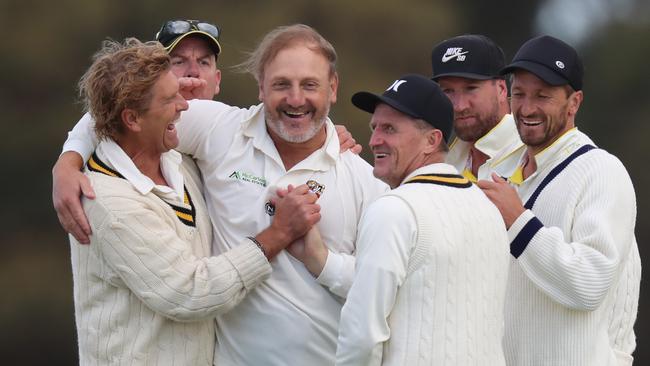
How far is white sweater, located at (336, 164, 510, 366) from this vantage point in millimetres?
3463

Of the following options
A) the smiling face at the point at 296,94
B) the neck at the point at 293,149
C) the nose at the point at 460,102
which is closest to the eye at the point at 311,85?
the smiling face at the point at 296,94

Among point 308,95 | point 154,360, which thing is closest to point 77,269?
point 154,360

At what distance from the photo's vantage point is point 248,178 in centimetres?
416

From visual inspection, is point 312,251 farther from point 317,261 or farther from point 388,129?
point 388,129

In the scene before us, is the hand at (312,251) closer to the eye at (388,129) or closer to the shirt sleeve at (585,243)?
the eye at (388,129)

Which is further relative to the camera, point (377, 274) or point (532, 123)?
point (532, 123)

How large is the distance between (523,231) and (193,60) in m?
1.61

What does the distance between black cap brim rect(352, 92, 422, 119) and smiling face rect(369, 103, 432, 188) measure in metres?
0.03

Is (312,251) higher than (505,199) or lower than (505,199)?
lower

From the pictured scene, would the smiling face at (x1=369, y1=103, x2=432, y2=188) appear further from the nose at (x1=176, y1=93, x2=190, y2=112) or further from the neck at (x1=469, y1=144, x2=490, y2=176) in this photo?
the neck at (x1=469, y1=144, x2=490, y2=176)

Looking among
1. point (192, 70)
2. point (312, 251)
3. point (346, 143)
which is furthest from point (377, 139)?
point (192, 70)

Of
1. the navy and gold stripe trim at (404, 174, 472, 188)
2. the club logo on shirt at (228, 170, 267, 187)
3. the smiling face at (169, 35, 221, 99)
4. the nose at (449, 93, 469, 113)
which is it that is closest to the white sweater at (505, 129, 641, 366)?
the navy and gold stripe trim at (404, 174, 472, 188)

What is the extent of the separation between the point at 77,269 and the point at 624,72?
11.4ft

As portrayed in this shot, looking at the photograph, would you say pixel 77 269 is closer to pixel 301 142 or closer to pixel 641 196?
pixel 301 142
